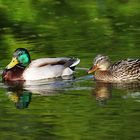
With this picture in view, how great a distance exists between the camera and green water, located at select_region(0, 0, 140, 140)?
11.4m

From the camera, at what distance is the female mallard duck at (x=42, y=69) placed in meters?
15.5

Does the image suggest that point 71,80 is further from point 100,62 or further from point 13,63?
point 13,63

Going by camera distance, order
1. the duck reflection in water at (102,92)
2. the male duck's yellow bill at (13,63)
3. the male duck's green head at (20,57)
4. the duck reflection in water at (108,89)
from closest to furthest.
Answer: the duck reflection in water at (102,92) < the duck reflection in water at (108,89) < the male duck's yellow bill at (13,63) < the male duck's green head at (20,57)

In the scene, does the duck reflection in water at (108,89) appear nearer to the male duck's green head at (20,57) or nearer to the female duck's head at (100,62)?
the female duck's head at (100,62)

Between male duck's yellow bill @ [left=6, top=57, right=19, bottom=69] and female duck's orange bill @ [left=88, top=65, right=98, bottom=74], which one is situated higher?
male duck's yellow bill @ [left=6, top=57, right=19, bottom=69]

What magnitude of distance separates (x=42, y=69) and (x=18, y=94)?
1577 mm

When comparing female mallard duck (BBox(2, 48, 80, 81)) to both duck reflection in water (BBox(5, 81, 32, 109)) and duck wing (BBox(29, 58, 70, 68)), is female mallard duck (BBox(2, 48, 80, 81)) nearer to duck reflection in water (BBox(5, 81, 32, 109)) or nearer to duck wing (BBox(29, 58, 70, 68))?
duck wing (BBox(29, 58, 70, 68))

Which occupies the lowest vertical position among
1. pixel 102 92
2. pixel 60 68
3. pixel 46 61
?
pixel 60 68

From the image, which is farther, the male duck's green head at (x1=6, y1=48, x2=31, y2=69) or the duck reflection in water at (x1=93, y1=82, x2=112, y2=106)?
the male duck's green head at (x1=6, y1=48, x2=31, y2=69)

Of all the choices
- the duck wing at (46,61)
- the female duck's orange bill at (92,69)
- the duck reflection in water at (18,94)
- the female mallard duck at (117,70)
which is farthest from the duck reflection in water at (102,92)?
the duck wing at (46,61)

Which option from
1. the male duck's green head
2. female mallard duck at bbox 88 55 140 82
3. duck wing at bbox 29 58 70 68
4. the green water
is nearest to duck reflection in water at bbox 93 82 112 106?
the green water

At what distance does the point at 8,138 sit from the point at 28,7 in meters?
12.6

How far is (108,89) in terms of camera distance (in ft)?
46.1

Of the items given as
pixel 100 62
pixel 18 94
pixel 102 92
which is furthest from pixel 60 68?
pixel 102 92
